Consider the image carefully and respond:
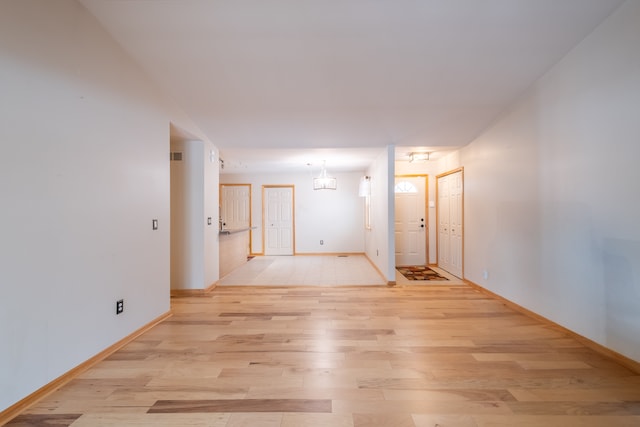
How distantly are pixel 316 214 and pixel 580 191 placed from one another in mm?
6074

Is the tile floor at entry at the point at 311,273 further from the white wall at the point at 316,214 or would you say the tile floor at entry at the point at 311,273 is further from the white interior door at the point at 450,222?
the white wall at the point at 316,214

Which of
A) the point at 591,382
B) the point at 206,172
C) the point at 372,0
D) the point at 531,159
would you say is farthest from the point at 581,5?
the point at 206,172

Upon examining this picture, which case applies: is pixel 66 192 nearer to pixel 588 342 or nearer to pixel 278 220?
pixel 588 342

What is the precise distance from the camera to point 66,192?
1917mm

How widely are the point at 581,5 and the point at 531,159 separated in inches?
57.9

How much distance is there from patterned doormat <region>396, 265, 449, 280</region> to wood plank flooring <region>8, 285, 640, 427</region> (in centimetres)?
182

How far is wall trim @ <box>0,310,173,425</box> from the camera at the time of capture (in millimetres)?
1559

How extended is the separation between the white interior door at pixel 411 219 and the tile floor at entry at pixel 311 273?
58cm

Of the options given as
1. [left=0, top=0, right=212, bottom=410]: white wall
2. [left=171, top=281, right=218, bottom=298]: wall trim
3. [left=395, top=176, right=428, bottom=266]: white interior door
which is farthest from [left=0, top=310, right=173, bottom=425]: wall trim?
[left=395, top=176, right=428, bottom=266]: white interior door

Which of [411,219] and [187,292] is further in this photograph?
[411,219]

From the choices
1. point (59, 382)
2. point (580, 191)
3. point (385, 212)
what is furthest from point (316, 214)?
point (59, 382)

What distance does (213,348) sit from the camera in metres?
2.34

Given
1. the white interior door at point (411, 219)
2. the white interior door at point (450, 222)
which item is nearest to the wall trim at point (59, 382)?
the white interior door at point (450, 222)

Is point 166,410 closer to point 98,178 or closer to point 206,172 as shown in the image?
point 98,178
